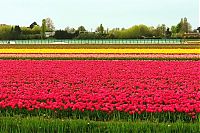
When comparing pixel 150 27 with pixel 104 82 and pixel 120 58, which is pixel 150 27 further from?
pixel 104 82

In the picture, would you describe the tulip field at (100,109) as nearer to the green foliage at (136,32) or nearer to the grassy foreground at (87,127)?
the grassy foreground at (87,127)

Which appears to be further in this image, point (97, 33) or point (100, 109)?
point (97, 33)

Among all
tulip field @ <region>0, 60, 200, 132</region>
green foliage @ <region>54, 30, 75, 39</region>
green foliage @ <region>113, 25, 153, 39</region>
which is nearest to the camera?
tulip field @ <region>0, 60, 200, 132</region>

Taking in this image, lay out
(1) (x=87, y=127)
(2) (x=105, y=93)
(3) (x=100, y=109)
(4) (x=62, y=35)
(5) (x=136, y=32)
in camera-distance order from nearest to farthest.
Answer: (1) (x=87, y=127) < (3) (x=100, y=109) < (2) (x=105, y=93) < (4) (x=62, y=35) < (5) (x=136, y=32)

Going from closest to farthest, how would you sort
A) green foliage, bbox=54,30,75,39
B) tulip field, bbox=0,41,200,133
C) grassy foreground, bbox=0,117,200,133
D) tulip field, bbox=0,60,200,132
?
grassy foreground, bbox=0,117,200,133
tulip field, bbox=0,41,200,133
tulip field, bbox=0,60,200,132
green foliage, bbox=54,30,75,39

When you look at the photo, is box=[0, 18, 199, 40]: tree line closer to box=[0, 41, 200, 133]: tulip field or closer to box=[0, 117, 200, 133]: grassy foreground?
box=[0, 41, 200, 133]: tulip field

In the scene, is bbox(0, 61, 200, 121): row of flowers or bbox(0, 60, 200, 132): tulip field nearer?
bbox(0, 60, 200, 132): tulip field

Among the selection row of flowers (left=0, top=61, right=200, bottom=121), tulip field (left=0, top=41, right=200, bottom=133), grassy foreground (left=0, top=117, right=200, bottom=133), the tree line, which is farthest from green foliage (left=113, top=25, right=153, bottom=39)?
grassy foreground (left=0, top=117, right=200, bottom=133)

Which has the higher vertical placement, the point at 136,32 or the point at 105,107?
the point at 136,32

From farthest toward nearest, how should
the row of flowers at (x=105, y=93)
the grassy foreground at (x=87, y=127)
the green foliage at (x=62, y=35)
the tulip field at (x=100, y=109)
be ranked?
the green foliage at (x=62, y=35), the row of flowers at (x=105, y=93), the tulip field at (x=100, y=109), the grassy foreground at (x=87, y=127)

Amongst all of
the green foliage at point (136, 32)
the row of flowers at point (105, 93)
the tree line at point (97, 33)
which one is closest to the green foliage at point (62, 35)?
the tree line at point (97, 33)

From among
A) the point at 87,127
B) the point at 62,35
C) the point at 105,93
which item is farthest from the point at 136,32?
the point at 87,127

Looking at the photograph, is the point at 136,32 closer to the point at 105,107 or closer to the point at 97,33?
the point at 97,33

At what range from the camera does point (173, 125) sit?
7.49 m
